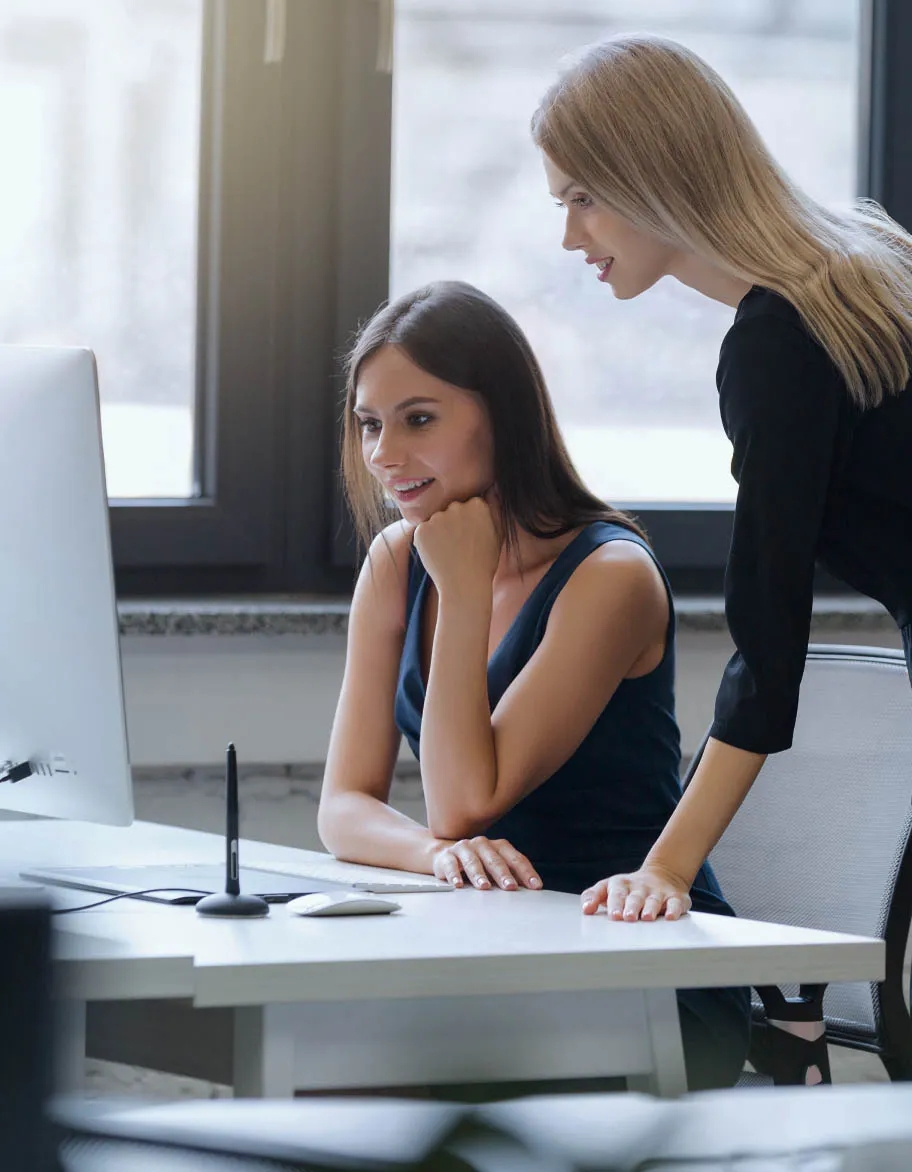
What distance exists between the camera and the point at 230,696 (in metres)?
2.08

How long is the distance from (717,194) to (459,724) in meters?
0.53

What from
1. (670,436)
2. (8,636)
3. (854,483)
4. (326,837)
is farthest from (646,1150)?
(670,436)

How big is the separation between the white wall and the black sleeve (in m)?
0.95

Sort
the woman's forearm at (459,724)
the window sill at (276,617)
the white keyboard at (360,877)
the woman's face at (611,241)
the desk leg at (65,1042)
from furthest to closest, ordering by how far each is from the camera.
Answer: the window sill at (276,617)
the woman's forearm at (459,724)
the woman's face at (611,241)
the white keyboard at (360,877)
the desk leg at (65,1042)

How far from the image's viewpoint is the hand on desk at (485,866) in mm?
1227

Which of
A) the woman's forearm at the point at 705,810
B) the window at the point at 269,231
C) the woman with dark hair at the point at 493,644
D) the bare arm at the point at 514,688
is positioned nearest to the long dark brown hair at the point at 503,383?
the woman with dark hair at the point at 493,644

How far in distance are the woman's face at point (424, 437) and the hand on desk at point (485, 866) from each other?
447mm

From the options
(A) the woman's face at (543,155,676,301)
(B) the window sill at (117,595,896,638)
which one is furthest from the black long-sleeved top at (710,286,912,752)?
(B) the window sill at (117,595,896,638)

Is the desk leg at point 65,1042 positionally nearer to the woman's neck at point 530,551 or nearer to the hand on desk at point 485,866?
the hand on desk at point 485,866

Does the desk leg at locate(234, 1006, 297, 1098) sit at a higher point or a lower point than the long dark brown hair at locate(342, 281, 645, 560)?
lower

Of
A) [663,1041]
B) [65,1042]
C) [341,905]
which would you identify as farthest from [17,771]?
[65,1042]

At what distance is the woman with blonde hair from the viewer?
1210 millimetres

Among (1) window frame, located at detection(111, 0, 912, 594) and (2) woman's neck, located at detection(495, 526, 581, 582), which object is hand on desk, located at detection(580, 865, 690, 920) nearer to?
(2) woman's neck, located at detection(495, 526, 581, 582)

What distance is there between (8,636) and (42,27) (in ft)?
4.61
